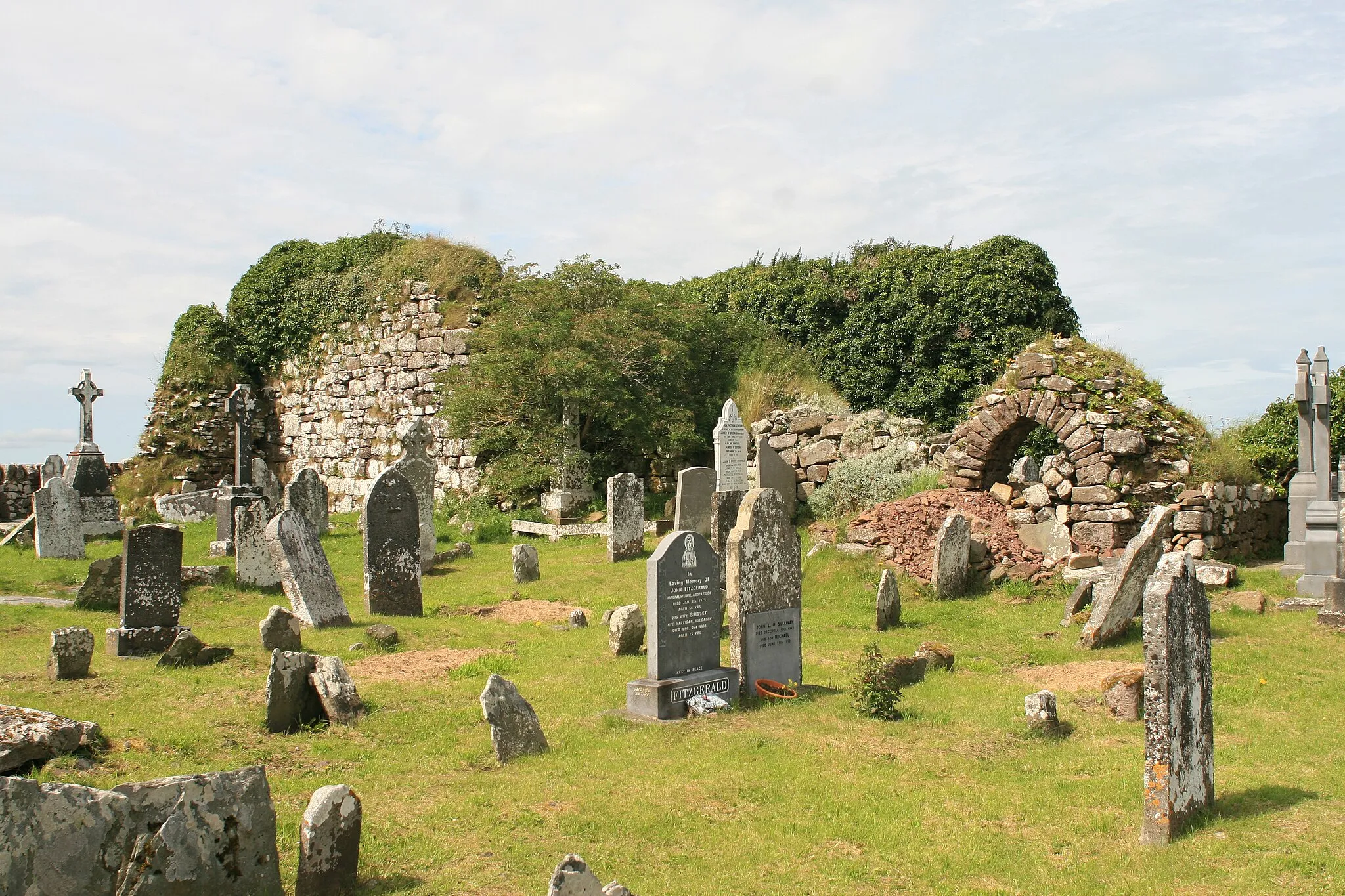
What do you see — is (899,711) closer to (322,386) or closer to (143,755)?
(143,755)

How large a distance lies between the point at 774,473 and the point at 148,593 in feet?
36.7

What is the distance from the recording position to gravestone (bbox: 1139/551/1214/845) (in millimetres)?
5047

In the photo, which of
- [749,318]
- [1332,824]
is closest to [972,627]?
[1332,824]

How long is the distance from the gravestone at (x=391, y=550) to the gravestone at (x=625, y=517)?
4919mm

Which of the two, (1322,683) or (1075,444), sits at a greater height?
(1075,444)

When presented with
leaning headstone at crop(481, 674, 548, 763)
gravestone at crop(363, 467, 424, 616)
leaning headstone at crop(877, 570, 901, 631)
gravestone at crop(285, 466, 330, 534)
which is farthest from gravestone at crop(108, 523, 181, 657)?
leaning headstone at crop(877, 570, 901, 631)

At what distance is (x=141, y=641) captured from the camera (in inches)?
350

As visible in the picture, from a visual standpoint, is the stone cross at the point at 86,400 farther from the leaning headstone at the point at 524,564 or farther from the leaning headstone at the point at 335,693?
the leaning headstone at the point at 335,693

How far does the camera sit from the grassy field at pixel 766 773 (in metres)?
4.87

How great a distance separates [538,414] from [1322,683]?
16013 mm

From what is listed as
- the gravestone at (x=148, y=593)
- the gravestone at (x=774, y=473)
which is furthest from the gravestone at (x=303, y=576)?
the gravestone at (x=774, y=473)

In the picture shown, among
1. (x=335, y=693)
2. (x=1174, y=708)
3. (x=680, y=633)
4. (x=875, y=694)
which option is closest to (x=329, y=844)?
(x=335, y=693)

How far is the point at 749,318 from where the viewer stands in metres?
26.6

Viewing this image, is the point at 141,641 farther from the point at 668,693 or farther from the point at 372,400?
the point at 372,400
